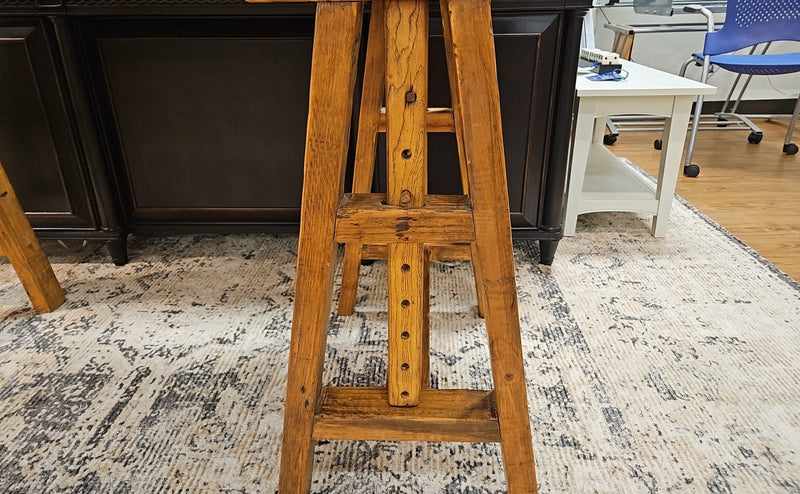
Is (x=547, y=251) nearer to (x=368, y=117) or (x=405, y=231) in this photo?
(x=368, y=117)

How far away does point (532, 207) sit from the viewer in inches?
57.9

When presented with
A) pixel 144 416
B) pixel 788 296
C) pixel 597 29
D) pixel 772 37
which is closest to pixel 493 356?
pixel 144 416

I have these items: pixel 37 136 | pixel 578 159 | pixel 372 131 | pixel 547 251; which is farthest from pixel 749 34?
pixel 37 136

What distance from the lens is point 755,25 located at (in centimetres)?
247

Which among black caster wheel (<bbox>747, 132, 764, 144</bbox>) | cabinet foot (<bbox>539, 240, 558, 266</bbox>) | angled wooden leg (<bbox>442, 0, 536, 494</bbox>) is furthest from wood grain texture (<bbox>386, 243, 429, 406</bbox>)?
black caster wheel (<bbox>747, 132, 764, 144</bbox>)

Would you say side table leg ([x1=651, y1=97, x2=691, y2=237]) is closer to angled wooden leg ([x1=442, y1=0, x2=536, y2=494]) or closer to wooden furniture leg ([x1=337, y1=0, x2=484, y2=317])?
wooden furniture leg ([x1=337, y1=0, x2=484, y2=317])

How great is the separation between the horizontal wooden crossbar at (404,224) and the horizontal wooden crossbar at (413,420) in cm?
25

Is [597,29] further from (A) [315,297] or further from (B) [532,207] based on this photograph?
(A) [315,297]

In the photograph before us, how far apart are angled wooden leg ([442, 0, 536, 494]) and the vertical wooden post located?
0.05 metres

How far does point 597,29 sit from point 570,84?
234 centimetres

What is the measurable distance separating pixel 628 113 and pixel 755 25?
141 centimetres

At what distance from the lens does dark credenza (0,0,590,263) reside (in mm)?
1306

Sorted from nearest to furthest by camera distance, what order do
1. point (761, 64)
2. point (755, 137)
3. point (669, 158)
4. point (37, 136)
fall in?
point (37, 136), point (669, 158), point (761, 64), point (755, 137)

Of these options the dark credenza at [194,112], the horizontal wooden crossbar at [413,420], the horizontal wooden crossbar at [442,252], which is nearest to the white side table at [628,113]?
the dark credenza at [194,112]
